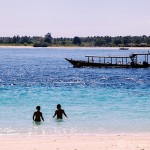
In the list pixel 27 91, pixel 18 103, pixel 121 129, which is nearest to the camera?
pixel 121 129

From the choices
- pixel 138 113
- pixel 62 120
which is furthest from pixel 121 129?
pixel 138 113

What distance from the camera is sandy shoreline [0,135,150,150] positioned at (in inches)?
635

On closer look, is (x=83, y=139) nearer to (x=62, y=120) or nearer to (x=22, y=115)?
(x=62, y=120)

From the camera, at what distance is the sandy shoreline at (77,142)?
16.1m

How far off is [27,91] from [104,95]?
7605 millimetres

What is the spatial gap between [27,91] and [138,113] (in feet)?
52.1

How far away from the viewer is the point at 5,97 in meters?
35.3

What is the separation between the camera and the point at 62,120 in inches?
941

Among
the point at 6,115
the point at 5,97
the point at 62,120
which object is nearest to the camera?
the point at 62,120

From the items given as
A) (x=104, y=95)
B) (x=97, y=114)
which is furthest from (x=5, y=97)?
(x=97, y=114)

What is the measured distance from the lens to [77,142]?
17.4 m

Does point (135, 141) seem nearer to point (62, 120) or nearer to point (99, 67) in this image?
point (62, 120)

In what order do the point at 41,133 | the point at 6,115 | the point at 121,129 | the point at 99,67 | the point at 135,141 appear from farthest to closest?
the point at 99,67, the point at 6,115, the point at 121,129, the point at 41,133, the point at 135,141

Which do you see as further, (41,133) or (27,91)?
(27,91)
